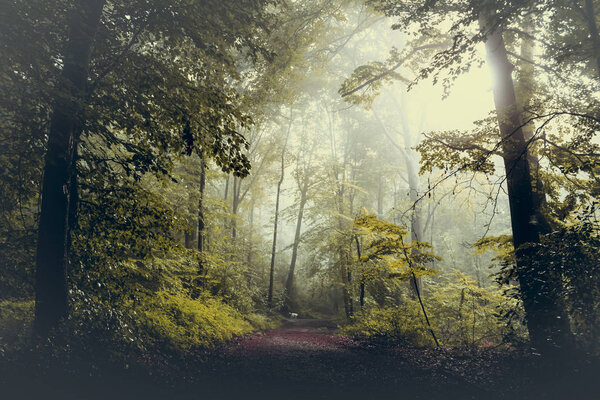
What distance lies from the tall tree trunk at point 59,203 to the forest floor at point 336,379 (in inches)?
39.0

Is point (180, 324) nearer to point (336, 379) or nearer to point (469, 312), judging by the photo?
point (336, 379)

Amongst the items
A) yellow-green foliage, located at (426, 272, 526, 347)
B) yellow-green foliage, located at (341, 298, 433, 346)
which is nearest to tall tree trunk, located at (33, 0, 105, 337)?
yellow-green foliage, located at (341, 298, 433, 346)

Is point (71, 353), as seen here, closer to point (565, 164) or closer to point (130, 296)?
point (130, 296)

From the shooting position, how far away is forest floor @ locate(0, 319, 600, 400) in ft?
12.8

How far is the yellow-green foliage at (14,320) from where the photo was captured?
4.39m

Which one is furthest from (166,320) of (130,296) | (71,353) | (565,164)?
(565,164)

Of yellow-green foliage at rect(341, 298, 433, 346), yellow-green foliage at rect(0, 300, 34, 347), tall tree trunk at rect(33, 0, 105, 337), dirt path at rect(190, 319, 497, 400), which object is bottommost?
dirt path at rect(190, 319, 497, 400)

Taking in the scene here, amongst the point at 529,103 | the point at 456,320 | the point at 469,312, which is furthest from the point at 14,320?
the point at 529,103

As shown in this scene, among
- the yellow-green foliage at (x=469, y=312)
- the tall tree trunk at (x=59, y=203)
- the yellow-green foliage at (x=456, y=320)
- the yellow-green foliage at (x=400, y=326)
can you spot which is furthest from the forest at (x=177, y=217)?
the yellow-green foliage at (x=469, y=312)

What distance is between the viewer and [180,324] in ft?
21.3

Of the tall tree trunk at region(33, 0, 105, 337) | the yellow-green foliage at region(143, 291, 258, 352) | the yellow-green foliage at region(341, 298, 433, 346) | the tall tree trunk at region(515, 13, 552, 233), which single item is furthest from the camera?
the yellow-green foliage at region(341, 298, 433, 346)

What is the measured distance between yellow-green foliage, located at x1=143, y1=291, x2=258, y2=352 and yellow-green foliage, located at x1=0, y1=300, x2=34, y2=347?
1.65 metres

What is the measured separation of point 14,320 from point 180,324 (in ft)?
8.74

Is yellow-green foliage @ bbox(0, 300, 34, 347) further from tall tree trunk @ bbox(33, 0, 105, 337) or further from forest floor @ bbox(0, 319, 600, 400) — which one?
forest floor @ bbox(0, 319, 600, 400)
